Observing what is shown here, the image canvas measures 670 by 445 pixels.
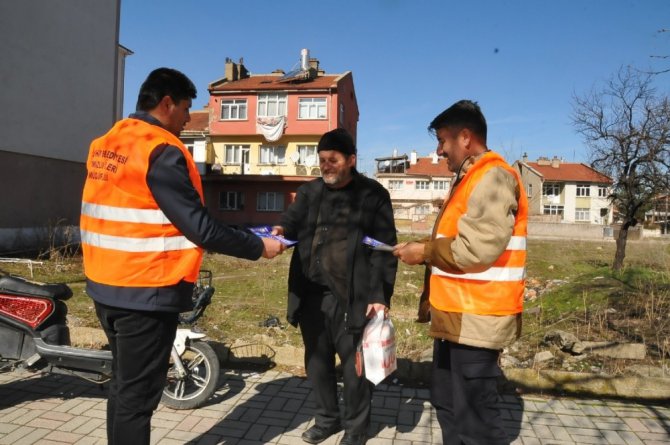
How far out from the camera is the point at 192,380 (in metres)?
4.05

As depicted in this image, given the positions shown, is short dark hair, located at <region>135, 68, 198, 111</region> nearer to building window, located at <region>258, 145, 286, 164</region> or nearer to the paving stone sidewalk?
the paving stone sidewalk

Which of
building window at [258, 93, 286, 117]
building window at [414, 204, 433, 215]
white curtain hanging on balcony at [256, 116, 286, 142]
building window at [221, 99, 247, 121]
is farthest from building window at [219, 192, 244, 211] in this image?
Result: building window at [414, 204, 433, 215]

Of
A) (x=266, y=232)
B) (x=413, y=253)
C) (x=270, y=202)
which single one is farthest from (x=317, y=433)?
(x=270, y=202)

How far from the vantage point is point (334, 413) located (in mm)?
3602

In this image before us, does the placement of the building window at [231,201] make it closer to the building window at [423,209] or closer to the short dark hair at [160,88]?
the building window at [423,209]

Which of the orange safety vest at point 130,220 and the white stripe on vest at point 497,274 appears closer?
the orange safety vest at point 130,220

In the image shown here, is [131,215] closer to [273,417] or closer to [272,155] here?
[273,417]

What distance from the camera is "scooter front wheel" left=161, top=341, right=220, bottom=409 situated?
3.95 m

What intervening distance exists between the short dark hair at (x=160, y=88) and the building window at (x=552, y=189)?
64868 millimetres

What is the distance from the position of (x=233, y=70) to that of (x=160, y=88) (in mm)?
38160

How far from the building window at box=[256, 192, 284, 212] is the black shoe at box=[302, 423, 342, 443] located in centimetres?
3248

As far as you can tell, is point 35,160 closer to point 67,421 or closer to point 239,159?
point 67,421

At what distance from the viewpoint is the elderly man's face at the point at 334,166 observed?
348 centimetres

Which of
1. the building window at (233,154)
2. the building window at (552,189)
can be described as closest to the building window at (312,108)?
the building window at (233,154)
